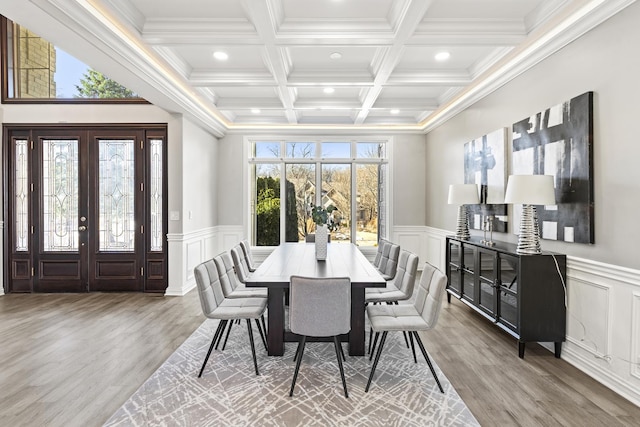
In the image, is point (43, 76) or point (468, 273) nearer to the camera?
point (468, 273)

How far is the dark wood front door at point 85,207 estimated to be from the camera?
5188 millimetres

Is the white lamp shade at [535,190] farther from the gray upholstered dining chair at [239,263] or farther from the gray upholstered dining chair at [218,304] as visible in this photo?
the gray upholstered dining chair at [239,263]

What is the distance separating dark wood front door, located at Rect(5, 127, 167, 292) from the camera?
5.19 m

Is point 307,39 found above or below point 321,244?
above

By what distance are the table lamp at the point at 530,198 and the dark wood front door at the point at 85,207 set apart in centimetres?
460

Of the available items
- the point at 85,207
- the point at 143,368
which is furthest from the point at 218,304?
the point at 85,207

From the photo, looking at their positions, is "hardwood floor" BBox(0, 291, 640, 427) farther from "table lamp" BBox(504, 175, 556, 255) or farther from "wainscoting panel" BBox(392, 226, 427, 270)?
"wainscoting panel" BBox(392, 226, 427, 270)

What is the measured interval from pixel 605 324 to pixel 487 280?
1.06 m

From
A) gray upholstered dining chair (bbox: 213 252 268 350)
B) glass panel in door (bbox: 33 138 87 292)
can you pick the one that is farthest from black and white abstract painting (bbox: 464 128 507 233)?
glass panel in door (bbox: 33 138 87 292)

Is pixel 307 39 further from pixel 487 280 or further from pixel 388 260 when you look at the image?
pixel 487 280

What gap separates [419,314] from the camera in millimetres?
2756

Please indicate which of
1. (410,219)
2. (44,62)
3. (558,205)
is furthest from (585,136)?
(44,62)

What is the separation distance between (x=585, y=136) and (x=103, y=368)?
4270 millimetres

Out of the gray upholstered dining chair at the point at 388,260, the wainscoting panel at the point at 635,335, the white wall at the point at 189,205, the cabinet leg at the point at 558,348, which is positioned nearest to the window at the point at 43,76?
the white wall at the point at 189,205
